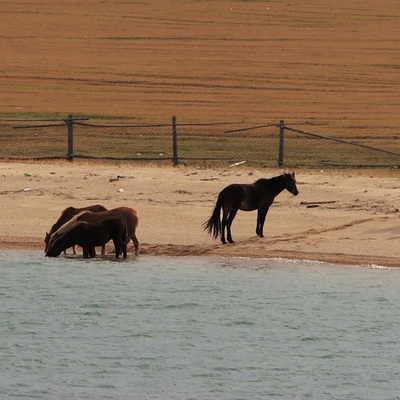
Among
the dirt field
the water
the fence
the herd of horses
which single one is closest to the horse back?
the herd of horses

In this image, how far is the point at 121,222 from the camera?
1844 cm

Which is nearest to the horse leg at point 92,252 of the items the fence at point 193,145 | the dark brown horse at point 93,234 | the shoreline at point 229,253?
the dark brown horse at point 93,234

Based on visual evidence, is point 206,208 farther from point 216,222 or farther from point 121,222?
point 121,222

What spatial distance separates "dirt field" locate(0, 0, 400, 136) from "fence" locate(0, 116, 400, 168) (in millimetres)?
2657

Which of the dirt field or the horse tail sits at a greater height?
the dirt field

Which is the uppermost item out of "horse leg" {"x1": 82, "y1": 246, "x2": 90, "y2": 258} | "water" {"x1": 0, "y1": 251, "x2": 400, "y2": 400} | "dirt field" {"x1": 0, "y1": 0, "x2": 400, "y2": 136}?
"dirt field" {"x1": 0, "y1": 0, "x2": 400, "y2": 136}

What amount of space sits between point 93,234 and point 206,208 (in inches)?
154

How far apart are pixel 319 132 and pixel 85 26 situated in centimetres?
3214

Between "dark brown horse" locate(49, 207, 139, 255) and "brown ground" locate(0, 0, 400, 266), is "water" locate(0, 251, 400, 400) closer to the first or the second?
"dark brown horse" locate(49, 207, 139, 255)

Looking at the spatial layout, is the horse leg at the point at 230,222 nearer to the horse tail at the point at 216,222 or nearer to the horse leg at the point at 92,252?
the horse tail at the point at 216,222

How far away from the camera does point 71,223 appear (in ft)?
61.0

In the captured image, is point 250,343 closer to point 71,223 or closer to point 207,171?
point 71,223

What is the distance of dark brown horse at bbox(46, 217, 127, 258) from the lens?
60.5 feet

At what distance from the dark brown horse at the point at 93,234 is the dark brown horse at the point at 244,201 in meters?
1.52
